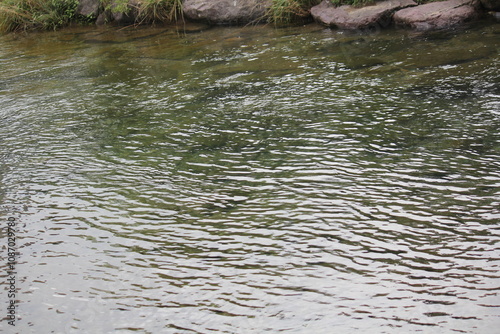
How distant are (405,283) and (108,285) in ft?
4.93

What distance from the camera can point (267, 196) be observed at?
362cm

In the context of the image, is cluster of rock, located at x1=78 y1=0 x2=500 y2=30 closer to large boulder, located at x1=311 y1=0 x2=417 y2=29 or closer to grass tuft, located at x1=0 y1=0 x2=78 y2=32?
large boulder, located at x1=311 y1=0 x2=417 y2=29

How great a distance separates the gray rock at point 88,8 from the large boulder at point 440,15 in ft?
22.5

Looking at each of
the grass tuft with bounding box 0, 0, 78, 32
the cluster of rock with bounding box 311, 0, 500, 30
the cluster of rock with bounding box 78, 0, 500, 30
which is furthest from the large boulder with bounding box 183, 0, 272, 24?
the grass tuft with bounding box 0, 0, 78, 32

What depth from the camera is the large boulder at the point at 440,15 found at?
25.1ft

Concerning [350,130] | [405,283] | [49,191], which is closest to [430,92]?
[350,130]

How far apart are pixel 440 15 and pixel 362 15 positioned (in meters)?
1.13

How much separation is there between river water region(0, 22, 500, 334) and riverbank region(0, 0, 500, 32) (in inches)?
43.1

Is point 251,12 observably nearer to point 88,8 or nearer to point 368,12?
point 368,12

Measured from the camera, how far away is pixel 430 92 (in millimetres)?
5234

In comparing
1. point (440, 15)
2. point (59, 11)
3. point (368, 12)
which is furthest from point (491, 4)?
point (59, 11)

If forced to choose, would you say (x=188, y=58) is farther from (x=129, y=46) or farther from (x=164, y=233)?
(x=164, y=233)

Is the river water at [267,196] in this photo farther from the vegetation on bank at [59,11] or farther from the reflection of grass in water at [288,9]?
the vegetation on bank at [59,11]

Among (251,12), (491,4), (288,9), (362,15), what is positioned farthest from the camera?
(251,12)
